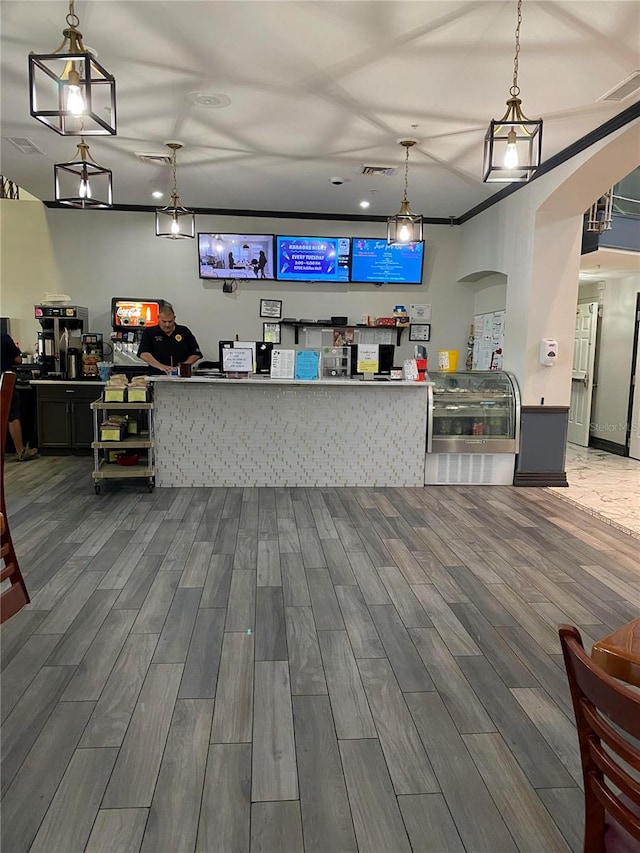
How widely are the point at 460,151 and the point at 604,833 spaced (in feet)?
17.0

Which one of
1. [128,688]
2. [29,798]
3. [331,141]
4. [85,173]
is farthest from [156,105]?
[29,798]

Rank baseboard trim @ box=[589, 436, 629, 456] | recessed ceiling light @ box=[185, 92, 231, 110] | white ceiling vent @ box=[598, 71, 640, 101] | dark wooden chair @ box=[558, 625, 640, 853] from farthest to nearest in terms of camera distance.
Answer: baseboard trim @ box=[589, 436, 629, 456], recessed ceiling light @ box=[185, 92, 231, 110], white ceiling vent @ box=[598, 71, 640, 101], dark wooden chair @ box=[558, 625, 640, 853]

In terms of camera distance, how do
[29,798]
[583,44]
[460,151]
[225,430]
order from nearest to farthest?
[29,798] < [583,44] < [460,151] < [225,430]

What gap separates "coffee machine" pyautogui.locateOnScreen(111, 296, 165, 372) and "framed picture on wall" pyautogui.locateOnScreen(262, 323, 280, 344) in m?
1.38

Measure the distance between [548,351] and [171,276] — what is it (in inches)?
188

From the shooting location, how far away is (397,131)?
4.68 m

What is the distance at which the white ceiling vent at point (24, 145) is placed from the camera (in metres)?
5.02

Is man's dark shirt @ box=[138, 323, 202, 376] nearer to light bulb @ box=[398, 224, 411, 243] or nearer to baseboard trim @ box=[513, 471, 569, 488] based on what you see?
light bulb @ box=[398, 224, 411, 243]

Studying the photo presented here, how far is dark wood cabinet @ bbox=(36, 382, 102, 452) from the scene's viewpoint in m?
6.84

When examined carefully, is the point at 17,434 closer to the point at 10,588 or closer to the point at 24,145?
the point at 24,145

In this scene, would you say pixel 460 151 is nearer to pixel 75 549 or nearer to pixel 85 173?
pixel 85 173

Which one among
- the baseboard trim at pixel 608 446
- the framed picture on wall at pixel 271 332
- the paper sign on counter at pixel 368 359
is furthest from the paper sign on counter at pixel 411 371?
the baseboard trim at pixel 608 446

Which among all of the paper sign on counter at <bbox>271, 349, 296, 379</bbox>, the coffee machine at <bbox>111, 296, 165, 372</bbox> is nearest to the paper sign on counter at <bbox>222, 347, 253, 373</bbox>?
the paper sign on counter at <bbox>271, 349, 296, 379</bbox>

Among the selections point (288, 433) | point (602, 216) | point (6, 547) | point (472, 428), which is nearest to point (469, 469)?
point (472, 428)
